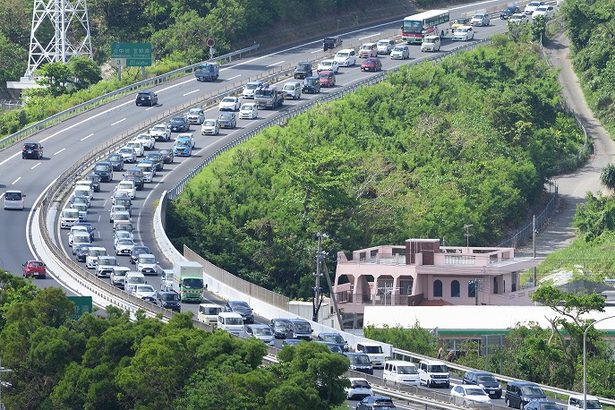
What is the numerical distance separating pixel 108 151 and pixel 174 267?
37.3 metres

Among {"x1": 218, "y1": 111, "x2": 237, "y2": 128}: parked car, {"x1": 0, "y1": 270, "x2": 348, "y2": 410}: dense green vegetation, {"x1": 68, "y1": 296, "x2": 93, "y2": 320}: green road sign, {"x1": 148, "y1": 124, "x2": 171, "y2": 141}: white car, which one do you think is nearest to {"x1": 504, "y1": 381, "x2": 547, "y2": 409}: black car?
{"x1": 0, "y1": 270, "x2": 348, "y2": 410}: dense green vegetation

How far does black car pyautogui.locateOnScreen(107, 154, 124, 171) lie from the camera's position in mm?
161875

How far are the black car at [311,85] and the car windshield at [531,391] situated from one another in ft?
278

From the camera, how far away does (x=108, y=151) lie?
166875 mm

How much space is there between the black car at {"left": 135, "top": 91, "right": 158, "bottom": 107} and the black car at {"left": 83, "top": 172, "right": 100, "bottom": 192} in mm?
23765

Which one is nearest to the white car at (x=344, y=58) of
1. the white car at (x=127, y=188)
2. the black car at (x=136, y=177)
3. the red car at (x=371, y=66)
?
the red car at (x=371, y=66)

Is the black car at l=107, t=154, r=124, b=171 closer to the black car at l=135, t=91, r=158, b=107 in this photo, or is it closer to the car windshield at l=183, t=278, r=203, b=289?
the black car at l=135, t=91, r=158, b=107

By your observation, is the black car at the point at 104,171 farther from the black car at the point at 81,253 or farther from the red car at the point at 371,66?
the red car at the point at 371,66

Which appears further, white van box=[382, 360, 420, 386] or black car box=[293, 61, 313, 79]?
black car box=[293, 61, 313, 79]

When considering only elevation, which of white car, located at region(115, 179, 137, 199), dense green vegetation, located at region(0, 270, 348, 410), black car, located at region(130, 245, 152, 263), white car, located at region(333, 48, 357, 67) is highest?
dense green vegetation, located at region(0, 270, 348, 410)

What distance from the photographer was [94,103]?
183875 mm

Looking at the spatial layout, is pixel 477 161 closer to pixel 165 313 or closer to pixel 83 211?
pixel 83 211

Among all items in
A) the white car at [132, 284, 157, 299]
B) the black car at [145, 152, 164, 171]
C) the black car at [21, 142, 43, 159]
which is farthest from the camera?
the black car at [21, 142, 43, 159]

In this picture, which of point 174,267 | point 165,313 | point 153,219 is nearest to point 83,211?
point 153,219
